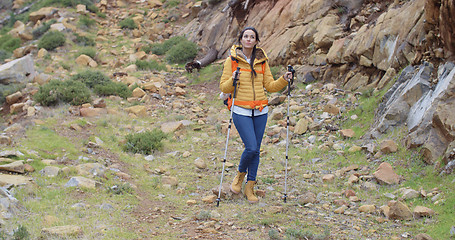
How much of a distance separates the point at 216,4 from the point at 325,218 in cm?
1771

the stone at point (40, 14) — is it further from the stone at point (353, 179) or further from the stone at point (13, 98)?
the stone at point (353, 179)

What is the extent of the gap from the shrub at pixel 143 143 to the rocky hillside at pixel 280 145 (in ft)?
0.66

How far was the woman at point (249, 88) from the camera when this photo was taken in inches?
213

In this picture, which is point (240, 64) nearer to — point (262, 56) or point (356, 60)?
point (262, 56)

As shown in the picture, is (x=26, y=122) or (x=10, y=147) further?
(x=26, y=122)

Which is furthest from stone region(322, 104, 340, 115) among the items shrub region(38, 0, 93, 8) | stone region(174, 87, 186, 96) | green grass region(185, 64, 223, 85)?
shrub region(38, 0, 93, 8)

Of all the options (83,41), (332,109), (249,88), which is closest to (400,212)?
(249,88)

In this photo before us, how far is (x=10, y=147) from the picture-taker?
744cm

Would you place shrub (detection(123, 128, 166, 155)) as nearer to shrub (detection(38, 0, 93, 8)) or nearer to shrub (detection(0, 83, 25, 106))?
shrub (detection(0, 83, 25, 106))

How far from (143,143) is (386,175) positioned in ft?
17.3

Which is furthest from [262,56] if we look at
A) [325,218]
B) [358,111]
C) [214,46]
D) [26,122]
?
[214,46]

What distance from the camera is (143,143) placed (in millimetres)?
→ 9039

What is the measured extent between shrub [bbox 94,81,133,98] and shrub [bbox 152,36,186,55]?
22.1 ft

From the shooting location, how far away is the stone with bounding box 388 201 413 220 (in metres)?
5.09
